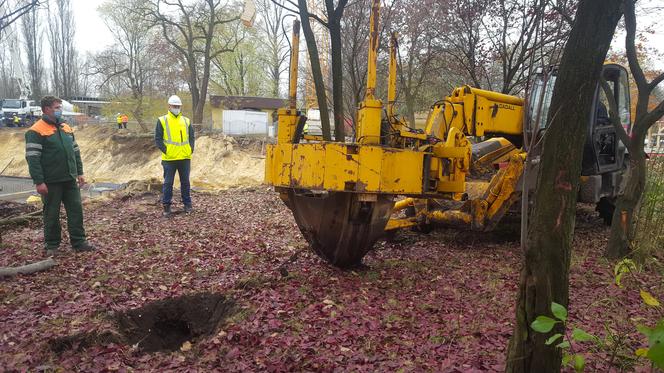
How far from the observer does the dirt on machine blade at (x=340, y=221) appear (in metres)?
4.52

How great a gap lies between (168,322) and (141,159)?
788 inches

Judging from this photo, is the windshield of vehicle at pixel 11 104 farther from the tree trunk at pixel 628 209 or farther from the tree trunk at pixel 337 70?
the tree trunk at pixel 628 209

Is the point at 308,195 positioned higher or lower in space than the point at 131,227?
higher

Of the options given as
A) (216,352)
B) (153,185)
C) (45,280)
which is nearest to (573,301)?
(216,352)

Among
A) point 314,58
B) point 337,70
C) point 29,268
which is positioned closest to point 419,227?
point 337,70

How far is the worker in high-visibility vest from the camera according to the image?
8.34m

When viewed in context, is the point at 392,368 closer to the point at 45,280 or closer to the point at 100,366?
the point at 100,366

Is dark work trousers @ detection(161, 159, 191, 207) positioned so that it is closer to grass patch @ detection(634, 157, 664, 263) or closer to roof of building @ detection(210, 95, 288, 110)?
grass patch @ detection(634, 157, 664, 263)

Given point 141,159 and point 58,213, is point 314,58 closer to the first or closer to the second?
point 58,213

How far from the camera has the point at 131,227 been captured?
7.45m

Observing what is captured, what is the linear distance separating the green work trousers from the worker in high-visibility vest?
88.8 inches

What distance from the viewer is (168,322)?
14.8 feet

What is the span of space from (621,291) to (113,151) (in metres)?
24.2

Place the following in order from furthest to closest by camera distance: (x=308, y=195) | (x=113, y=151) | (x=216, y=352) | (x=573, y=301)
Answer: (x=113, y=151) → (x=308, y=195) → (x=573, y=301) → (x=216, y=352)
